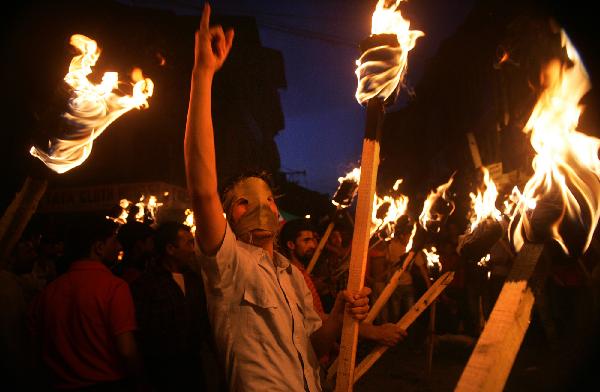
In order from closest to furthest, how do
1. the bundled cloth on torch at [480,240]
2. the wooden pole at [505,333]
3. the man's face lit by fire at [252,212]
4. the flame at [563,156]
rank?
1. the wooden pole at [505,333]
2. the flame at [563,156]
3. the man's face lit by fire at [252,212]
4. the bundled cloth on torch at [480,240]

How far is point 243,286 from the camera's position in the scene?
223 centimetres

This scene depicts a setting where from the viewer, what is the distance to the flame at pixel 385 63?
83.0 inches

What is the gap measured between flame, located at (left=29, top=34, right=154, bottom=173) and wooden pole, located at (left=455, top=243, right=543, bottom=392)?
8.81ft

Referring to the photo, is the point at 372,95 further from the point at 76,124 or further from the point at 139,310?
the point at 139,310

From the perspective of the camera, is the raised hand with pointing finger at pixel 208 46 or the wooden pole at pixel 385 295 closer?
the raised hand with pointing finger at pixel 208 46

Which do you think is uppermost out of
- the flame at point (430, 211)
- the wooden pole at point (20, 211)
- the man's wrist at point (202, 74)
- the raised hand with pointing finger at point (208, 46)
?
the raised hand with pointing finger at point (208, 46)

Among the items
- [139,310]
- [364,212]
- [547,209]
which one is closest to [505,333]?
[547,209]

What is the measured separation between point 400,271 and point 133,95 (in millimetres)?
3202

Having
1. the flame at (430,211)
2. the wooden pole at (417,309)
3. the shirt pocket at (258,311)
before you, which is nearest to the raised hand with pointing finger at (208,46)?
the shirt pocket at (258,311)

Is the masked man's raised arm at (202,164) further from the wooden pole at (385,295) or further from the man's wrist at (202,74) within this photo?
the wooden pole at (385,295)

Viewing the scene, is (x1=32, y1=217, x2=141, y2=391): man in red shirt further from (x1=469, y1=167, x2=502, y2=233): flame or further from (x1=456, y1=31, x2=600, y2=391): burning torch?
(x1=469, y1=167, x2=502, y2=233): flame

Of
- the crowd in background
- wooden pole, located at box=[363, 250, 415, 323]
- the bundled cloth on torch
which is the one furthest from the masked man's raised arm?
the bundled cloth on torch

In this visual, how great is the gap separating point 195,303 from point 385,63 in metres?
2.95

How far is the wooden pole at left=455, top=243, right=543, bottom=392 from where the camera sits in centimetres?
177
